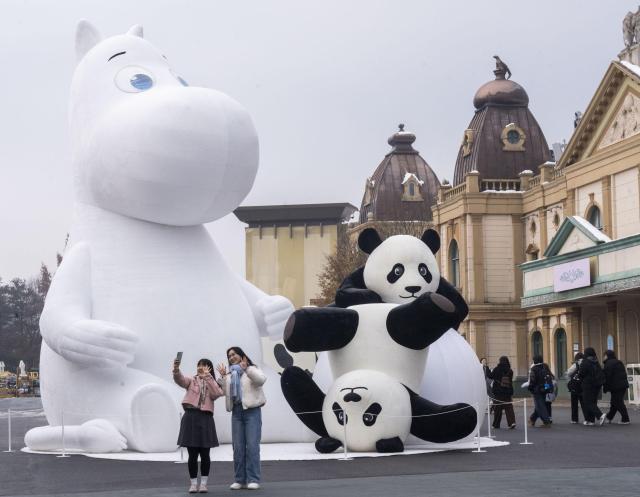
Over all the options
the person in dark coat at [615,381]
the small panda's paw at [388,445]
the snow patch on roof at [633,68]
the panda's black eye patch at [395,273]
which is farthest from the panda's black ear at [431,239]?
the snow patch on roof at [633,68]

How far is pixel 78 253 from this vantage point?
1412cm

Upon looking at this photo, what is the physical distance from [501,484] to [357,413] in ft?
10.3

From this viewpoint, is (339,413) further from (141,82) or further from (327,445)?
(141,82)

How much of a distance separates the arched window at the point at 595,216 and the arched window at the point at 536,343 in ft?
25.1

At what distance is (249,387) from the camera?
10609mm

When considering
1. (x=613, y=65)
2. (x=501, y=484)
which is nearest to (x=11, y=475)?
(x=501, y=484)

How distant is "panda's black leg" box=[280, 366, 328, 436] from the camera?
13703mm

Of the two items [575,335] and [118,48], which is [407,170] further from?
[118,48]

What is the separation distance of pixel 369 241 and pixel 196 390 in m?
4.90

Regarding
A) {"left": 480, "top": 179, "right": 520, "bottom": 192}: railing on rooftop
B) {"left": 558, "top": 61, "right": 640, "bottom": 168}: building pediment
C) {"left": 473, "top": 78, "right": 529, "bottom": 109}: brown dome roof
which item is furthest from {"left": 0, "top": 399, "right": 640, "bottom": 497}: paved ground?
{"left": 473, "top": 78, "right": 529, "bottom": 109}: brown dome roof

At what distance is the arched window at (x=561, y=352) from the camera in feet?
141

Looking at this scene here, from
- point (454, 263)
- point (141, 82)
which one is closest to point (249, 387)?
point (141, 82)

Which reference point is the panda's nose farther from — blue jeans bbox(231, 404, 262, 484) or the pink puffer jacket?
the pink puffer jacket

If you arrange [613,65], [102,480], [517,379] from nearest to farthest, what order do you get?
[102,480]
[613,65]
[517,379]
